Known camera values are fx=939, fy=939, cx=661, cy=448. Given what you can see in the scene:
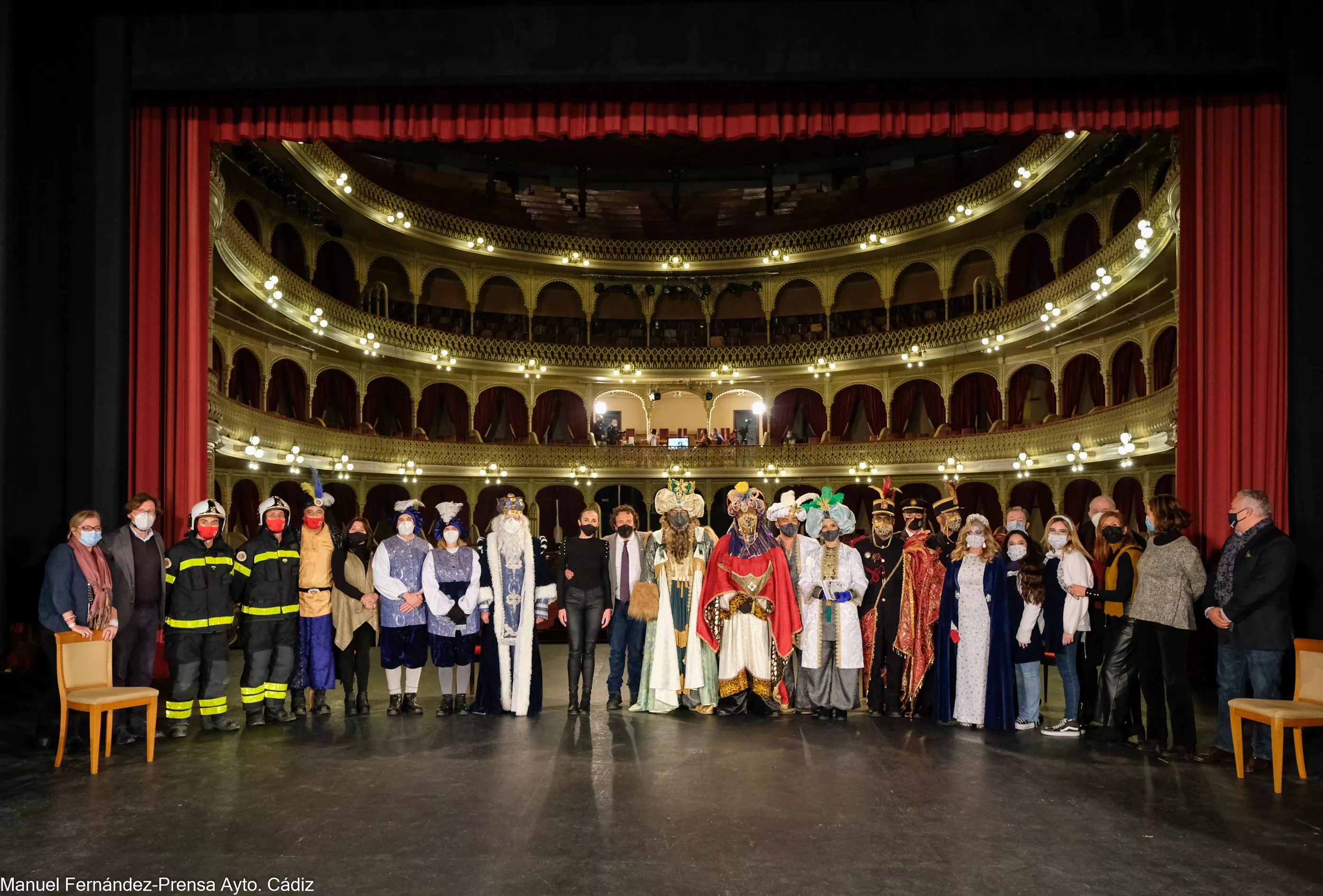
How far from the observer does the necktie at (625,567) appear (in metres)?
7.92

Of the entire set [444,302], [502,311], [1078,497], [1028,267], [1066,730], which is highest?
[1028,267]

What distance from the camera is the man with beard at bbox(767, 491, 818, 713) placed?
25.3 ft

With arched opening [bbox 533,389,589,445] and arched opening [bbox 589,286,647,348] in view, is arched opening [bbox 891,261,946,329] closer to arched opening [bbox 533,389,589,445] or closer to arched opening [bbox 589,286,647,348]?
arched opening [bbox 589,286,647,348]

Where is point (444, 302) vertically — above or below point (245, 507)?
above

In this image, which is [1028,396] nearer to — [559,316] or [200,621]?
[559,316]

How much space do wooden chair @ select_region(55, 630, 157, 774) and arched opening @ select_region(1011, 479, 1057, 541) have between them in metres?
21.0

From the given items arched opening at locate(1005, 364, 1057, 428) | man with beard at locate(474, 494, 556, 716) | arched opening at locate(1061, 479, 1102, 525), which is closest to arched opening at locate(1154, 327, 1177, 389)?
arched opening at locate(1061, 479, 1102, 525)

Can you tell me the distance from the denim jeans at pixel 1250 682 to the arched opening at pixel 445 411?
22.6 m

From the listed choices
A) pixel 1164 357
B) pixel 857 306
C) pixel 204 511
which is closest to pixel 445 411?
pixel 857 306

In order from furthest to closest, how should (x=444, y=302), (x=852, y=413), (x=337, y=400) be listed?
(x=852, y=413) < (x=444, y=302) < (x=337, y=400)

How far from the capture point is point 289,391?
2248cm

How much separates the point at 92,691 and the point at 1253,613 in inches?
292

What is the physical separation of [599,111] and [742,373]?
1933 cm

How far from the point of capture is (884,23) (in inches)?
277
